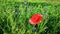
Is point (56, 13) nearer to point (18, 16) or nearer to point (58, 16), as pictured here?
point (58, 16)

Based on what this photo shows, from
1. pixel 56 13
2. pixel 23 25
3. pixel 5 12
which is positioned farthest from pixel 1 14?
pixel 56 13

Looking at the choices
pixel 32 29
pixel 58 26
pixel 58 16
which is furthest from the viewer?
pixel 58 16

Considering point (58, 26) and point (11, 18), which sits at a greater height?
point (11, 18)

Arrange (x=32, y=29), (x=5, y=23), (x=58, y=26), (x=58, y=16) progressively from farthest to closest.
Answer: (x=58, y=16) → (x=58, y=26) → (x=5, y=23) → (x=32, y=29)

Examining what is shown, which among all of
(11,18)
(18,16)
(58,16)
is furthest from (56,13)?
(11,18)

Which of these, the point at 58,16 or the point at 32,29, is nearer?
the point at 32,29

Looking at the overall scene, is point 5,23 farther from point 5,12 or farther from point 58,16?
point 58,16

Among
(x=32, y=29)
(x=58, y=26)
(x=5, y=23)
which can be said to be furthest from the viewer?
(x=58, y=26)

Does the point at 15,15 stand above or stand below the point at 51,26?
above

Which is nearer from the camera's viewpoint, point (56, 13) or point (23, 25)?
point (23, 25)
